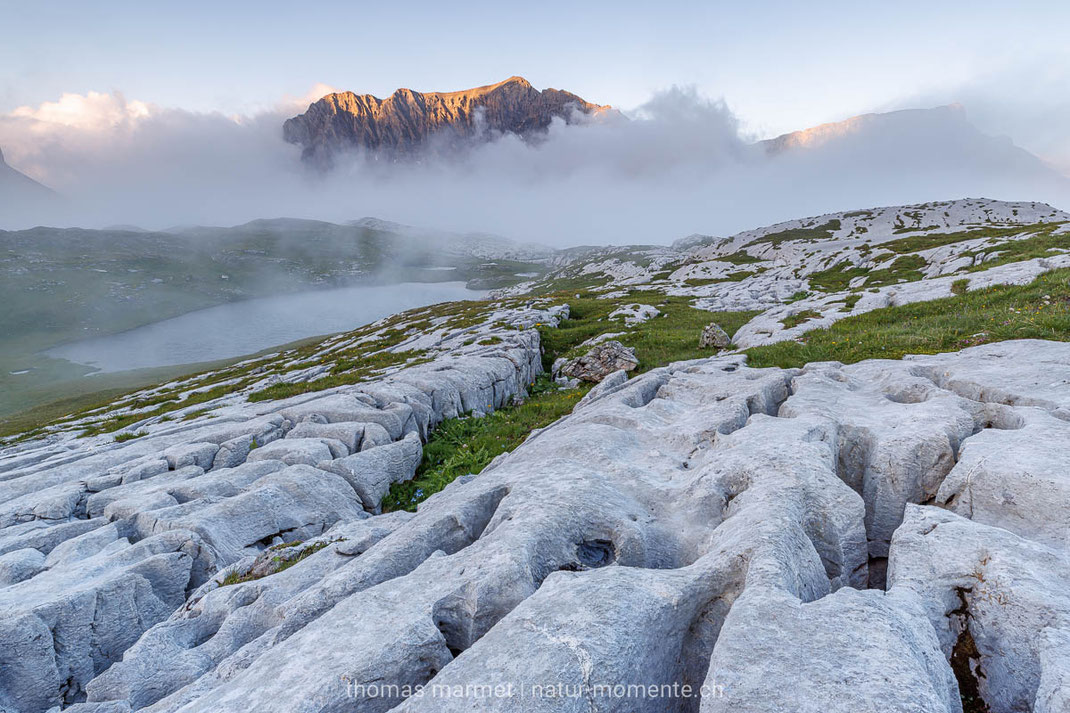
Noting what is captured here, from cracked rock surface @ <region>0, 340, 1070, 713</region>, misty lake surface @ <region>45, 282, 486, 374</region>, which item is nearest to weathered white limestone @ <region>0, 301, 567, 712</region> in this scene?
cracked rock surface @ <region>0, 340, 1070, 713</region>

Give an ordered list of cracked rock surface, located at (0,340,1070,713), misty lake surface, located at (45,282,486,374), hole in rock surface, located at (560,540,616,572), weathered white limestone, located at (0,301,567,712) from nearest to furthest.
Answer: cracked rock surface, located at (0,340,1070,713)
hole in rock surface, located at (560,540,616,572)
weathered white limestone, located at (0,301,567,712)
misty lake surface, located at (45,282,486,374)

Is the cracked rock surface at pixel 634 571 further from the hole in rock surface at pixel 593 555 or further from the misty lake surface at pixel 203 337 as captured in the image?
the misty lake surface at pixel 203 337

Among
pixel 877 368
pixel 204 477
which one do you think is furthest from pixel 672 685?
pixel 204 477

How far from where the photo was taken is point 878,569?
328 inches

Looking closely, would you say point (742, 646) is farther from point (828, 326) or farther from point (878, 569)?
point (828, 326)

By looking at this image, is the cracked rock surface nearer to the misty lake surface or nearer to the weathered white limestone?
the weathered white limestone

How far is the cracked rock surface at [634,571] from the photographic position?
4.83m

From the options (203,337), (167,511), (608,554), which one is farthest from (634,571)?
(203,337)

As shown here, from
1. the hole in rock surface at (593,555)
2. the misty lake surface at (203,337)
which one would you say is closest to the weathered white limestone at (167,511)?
the hole in rock surface at (593,555)

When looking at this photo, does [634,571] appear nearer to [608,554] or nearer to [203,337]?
[608,554]

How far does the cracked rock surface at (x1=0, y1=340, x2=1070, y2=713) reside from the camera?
15.8 feet

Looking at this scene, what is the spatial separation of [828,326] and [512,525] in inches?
1120

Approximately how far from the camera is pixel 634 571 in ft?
21.2

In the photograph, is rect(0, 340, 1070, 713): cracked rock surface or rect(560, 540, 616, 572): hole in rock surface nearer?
rect(0, 340, 1070, 713): cracked rock surface
